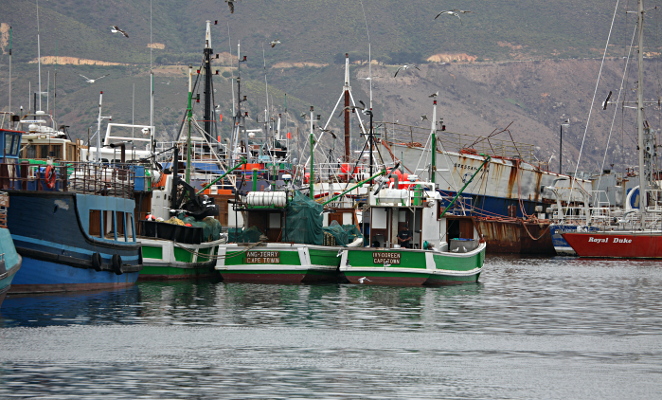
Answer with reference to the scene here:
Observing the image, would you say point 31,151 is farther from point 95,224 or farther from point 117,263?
point 117,263

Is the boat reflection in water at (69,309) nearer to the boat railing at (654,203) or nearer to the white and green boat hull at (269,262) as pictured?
the white and green boat hull at (269,262)

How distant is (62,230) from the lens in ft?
115

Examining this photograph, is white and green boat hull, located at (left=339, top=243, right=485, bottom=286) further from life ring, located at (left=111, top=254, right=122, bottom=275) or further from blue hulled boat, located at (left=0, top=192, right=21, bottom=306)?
blue hulled boat, located at (left=0, top=192, right=21, bottom=306)

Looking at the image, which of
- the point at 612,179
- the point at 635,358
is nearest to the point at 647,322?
the point at 635,358

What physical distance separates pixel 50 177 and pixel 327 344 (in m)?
13.1

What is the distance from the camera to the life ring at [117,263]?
38.0 metres

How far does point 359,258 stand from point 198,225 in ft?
27.3

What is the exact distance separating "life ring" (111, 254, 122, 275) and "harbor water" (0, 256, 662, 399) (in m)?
1.01

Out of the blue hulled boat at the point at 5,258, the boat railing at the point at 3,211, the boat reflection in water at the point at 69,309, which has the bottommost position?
the boat reflection in water at the point at 69,309

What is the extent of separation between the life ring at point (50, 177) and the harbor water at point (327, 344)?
12.5 ft

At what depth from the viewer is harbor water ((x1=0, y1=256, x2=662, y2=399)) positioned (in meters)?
21.3

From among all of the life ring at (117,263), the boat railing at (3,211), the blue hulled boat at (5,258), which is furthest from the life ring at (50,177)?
the boat railing at (3,211)

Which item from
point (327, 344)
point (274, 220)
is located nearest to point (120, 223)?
point (274, 220)

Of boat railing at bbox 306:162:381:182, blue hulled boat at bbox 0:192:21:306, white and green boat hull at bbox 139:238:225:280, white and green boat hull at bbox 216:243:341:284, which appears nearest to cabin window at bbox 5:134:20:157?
blue hulled boat at bbox 0:192:21:306
